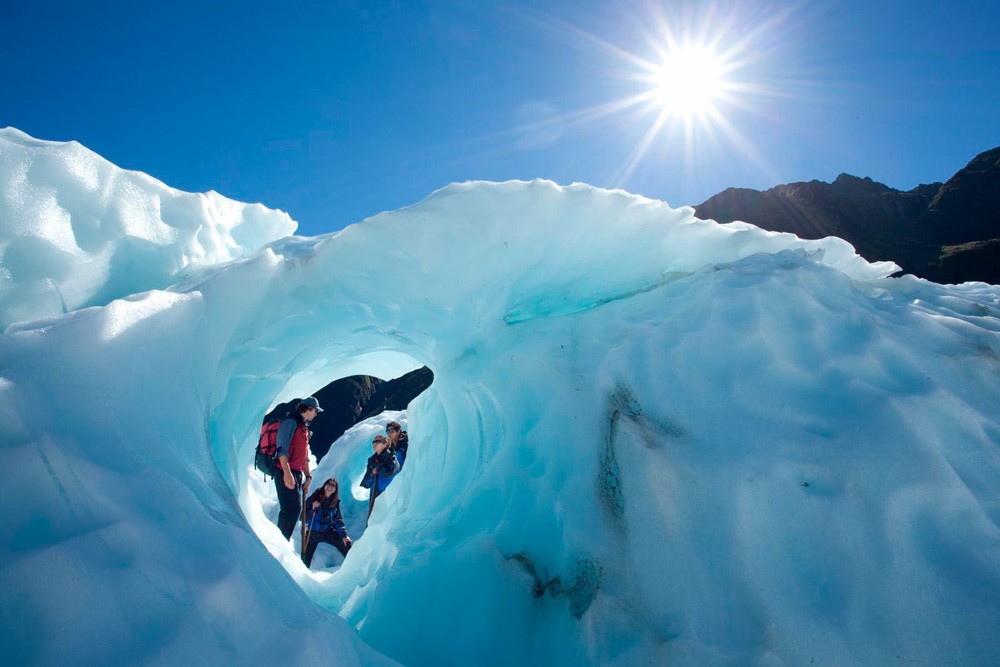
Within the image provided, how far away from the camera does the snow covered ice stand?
1246mm

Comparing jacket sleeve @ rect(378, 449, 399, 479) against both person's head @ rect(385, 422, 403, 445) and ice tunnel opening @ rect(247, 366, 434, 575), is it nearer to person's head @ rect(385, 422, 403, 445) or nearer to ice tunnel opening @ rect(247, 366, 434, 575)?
ice tunnel opening @ rect(247, 366, 434, 575)

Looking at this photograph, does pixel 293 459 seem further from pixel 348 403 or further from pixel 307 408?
pixel 348 403

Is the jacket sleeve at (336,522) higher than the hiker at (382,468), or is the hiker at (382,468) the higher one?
the hiker at (382,468)

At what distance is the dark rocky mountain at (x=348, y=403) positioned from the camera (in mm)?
20953

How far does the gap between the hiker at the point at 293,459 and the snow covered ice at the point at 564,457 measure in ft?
3.03

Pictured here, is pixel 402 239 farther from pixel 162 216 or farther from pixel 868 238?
pixel 868 238

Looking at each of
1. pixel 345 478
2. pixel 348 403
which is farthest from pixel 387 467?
A: pixel 348 403

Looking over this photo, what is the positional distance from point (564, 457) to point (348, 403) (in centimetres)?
2074

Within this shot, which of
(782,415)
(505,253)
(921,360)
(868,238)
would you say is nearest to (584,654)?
(782,415)

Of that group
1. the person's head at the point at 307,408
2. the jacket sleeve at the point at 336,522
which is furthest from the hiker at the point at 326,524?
the person's head at the point at 307,408

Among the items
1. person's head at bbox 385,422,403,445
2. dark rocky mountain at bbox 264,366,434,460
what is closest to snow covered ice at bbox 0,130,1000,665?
person's head at bbox 385,422,403,445

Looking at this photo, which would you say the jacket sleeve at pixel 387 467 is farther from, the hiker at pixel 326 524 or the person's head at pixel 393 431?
the hiker at pixel 326 524

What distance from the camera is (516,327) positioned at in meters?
3.27

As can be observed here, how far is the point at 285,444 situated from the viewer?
416 cm
